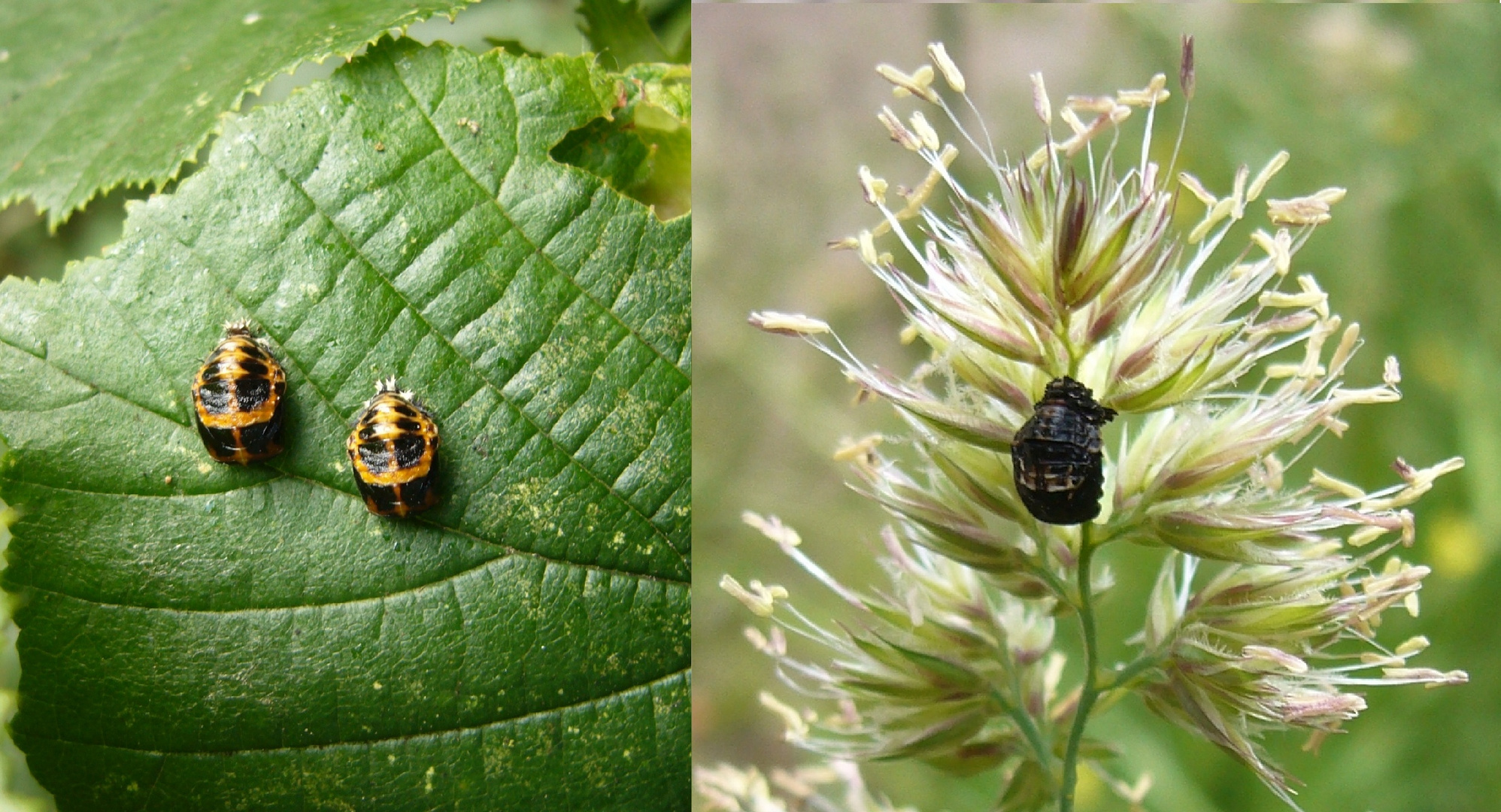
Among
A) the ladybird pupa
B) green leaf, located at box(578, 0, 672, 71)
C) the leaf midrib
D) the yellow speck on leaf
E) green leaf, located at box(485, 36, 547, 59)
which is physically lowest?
the leaf midrib

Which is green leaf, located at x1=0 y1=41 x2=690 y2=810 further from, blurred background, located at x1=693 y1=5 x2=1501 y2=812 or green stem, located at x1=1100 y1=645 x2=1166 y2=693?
green stem, located at x1=1100 y1=645 x2=1166 y2=693

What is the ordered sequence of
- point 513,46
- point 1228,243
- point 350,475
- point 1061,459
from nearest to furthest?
point 1061,459
point 350,475
point 513,46
point 1228,243

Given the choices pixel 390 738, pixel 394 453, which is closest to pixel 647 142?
pixel 394 453

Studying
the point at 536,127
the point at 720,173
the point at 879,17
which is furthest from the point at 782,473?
the point at 536,127

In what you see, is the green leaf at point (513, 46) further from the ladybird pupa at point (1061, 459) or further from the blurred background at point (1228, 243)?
the ladybird pupa at point (1061, 459)

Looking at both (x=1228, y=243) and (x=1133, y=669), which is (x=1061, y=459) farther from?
(x=1228, y=243)

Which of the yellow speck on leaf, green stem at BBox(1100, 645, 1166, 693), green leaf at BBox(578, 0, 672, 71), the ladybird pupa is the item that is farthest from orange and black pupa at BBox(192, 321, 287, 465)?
the yellow speck on leaf
